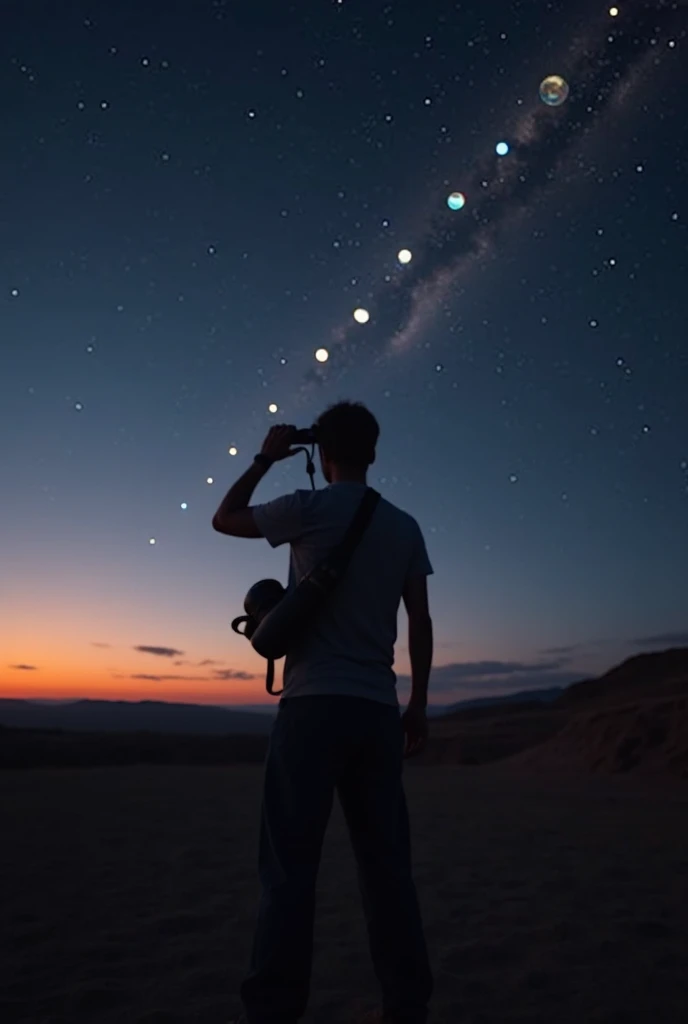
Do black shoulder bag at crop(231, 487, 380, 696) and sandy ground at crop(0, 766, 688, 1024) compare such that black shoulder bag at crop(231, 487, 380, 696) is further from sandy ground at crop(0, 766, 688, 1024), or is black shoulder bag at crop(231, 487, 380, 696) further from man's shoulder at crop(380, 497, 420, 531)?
sandy ground at crop(0, 766, 688, 1024)

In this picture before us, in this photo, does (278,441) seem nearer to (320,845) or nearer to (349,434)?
(349,434)

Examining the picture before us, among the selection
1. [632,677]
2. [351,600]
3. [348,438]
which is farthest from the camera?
[632,677]

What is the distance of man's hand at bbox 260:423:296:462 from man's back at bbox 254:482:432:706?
11.7 inches

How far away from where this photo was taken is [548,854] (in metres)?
7.25

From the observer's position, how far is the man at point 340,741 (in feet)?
8.57

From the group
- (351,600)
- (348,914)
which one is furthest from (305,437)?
(348,914)

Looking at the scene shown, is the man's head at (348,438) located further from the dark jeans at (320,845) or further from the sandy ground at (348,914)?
the sandy ground at (348,914)

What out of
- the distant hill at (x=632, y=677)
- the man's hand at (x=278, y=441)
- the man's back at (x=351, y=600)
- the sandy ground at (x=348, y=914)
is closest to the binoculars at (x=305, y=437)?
the man's hand at (x=278, y=441)

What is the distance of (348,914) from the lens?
5270 millimetres

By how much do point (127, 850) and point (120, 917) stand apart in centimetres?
262

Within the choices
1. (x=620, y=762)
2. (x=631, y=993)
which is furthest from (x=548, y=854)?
(x=620, y=762)

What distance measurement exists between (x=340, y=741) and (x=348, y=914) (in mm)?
3219

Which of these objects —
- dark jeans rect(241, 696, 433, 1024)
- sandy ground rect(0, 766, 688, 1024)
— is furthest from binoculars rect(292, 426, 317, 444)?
sandy ground rect(0, 766, 688, 1024)

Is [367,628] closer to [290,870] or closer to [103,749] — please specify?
[290,870]
